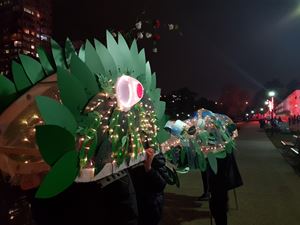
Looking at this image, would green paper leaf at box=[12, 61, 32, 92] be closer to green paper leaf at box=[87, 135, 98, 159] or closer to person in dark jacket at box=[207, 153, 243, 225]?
green paper leaf at box=[87, 135, 98, 159]

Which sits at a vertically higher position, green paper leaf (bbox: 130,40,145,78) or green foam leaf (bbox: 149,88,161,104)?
green paper leaf (bbox: 130,40,145,78)

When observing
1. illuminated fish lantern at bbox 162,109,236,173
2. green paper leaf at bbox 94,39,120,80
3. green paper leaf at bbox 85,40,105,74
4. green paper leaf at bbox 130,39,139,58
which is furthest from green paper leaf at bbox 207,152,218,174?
green paper leaf at bbox 85,40,105,74

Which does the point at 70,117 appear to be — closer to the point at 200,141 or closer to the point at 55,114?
the point at 55,114

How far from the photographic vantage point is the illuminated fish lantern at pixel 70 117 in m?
2.22

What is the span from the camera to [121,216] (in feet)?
8.89

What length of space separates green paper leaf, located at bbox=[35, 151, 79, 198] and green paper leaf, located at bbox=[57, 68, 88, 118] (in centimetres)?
31

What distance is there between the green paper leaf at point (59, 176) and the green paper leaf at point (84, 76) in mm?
482

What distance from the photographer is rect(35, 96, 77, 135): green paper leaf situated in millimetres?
2127

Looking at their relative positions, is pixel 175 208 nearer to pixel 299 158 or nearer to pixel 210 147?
pixel 210 147

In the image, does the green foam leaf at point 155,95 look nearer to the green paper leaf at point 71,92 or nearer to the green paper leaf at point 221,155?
the green paper leaf at point 71,92

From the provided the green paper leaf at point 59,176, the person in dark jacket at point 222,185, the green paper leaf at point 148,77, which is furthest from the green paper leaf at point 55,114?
the person in dark jacket at point 222,185

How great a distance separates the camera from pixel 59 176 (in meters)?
2.25

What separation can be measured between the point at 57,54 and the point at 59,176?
3.23 feet

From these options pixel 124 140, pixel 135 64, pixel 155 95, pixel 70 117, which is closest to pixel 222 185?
pixel 155 95
